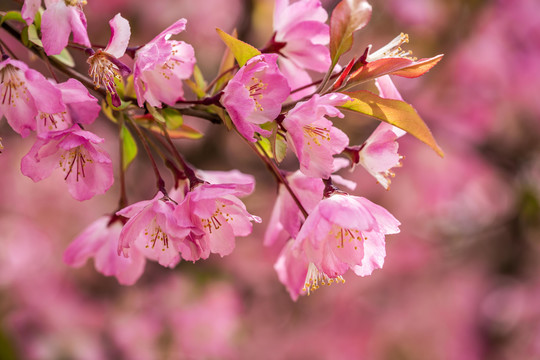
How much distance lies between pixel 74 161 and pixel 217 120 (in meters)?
0.16

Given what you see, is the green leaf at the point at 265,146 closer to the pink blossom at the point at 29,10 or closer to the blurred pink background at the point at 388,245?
the pink blossom at the point at 29,10

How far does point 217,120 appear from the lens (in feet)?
1.89

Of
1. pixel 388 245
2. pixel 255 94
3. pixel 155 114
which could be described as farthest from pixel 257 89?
pixel 388 245

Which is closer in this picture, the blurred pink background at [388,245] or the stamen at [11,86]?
the stamen at [11,86]

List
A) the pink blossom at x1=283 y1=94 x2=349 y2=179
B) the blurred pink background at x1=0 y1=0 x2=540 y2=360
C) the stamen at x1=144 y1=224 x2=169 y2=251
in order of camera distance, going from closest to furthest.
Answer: the pink blossom at x1=283 y1=94 x2=349 y2=179
the stamen at x1=144 y1=224 x2=169 y2=251
the blurred pink background at x1=0 y1=0 x2=540 y2=360

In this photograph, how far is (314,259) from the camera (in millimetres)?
576

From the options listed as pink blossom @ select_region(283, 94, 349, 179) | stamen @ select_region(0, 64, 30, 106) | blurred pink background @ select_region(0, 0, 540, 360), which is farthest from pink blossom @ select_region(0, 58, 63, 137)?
blurred pink background @ select_region(0, 0, 540, 360)

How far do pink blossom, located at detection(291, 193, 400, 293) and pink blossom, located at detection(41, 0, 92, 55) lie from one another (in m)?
0.28

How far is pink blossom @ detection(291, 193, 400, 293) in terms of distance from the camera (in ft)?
1.79

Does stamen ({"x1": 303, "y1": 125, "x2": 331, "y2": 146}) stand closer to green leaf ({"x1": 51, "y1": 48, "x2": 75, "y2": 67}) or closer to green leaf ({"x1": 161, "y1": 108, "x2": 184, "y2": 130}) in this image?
green leaf ({"x1": 161, "y1": 108, "x2": 184, "y2": 130})

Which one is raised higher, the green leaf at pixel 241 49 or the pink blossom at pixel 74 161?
the green leaf at pixel 241 49

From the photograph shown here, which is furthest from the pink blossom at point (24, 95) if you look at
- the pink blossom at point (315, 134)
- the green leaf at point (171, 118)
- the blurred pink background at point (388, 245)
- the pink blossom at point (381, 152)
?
the blurred pink background at point (388, 245)

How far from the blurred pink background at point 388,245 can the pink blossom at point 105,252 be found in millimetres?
994

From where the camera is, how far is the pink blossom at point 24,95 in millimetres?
533
